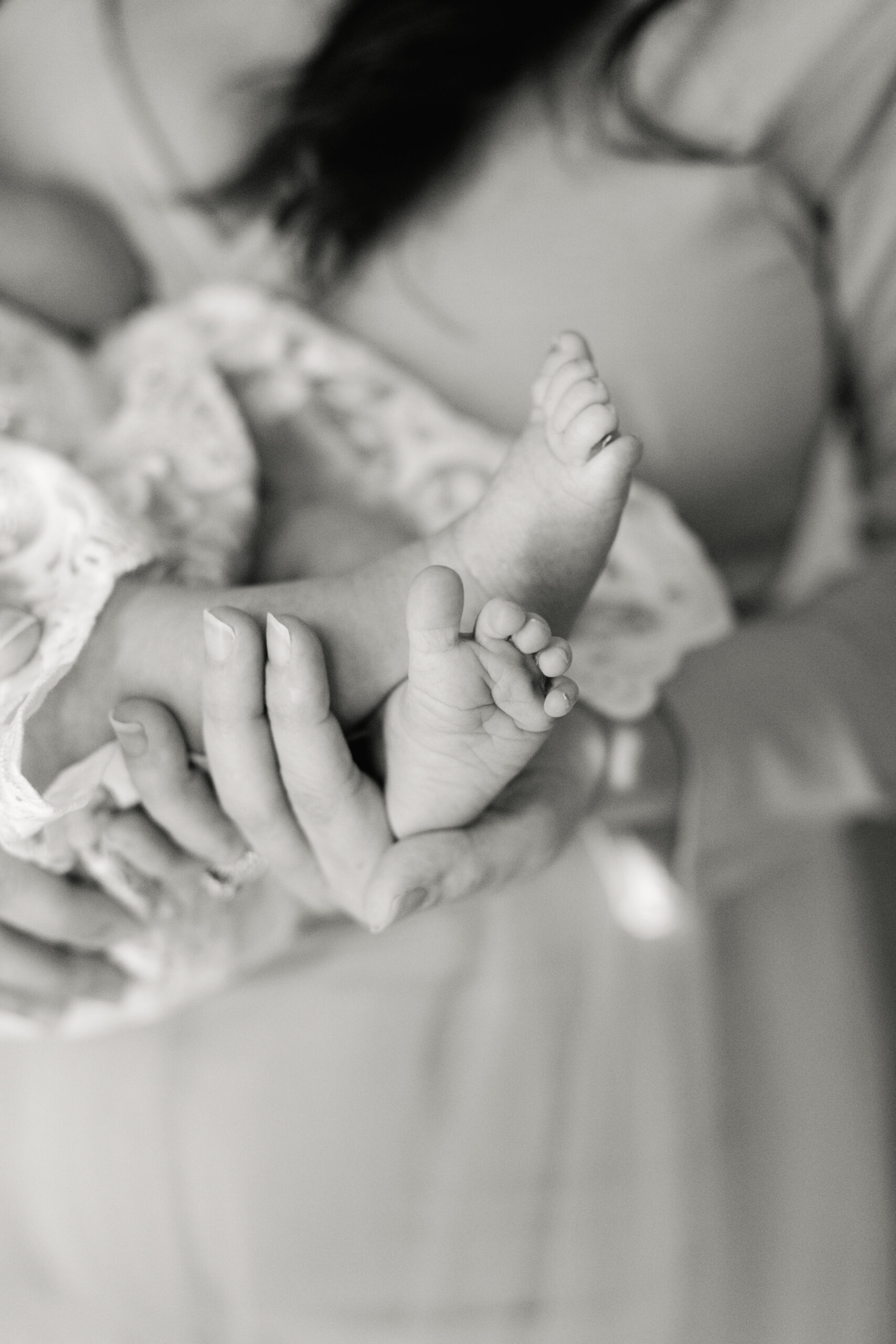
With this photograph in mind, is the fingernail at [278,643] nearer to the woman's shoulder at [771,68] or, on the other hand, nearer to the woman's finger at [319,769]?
the woman's finger at [319,769]

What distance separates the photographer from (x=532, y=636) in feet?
1.22

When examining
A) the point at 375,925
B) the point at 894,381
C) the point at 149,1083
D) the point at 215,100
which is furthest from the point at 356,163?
the point at 149,1083

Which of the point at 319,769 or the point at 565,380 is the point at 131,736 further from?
the point at 565,380

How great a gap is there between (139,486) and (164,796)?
18 centimetres

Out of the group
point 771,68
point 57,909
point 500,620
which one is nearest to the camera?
point 500,620

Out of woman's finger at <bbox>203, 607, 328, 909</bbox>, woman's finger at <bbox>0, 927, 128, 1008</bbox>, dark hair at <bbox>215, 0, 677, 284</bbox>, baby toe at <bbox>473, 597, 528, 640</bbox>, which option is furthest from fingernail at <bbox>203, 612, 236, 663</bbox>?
dark hair at <bbox>215, 0, 677, 284</bbox>

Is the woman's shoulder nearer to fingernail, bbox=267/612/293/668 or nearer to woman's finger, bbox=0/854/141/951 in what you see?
fingernail, bbox=267/612/293/668

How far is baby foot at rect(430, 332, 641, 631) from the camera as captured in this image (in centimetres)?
41

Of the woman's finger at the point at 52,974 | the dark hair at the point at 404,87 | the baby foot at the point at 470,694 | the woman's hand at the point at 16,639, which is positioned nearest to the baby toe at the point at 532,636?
the baby foot at the point at 470,694

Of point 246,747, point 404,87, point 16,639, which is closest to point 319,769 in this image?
point 246,747

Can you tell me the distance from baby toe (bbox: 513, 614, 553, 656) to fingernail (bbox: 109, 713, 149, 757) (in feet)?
0.58

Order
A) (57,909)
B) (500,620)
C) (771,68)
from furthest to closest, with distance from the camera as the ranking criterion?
(771,68) < (57,909) < (500,620)

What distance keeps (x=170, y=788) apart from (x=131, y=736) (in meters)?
0.03

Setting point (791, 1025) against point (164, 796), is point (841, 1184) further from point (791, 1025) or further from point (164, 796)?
point (164, 796)
